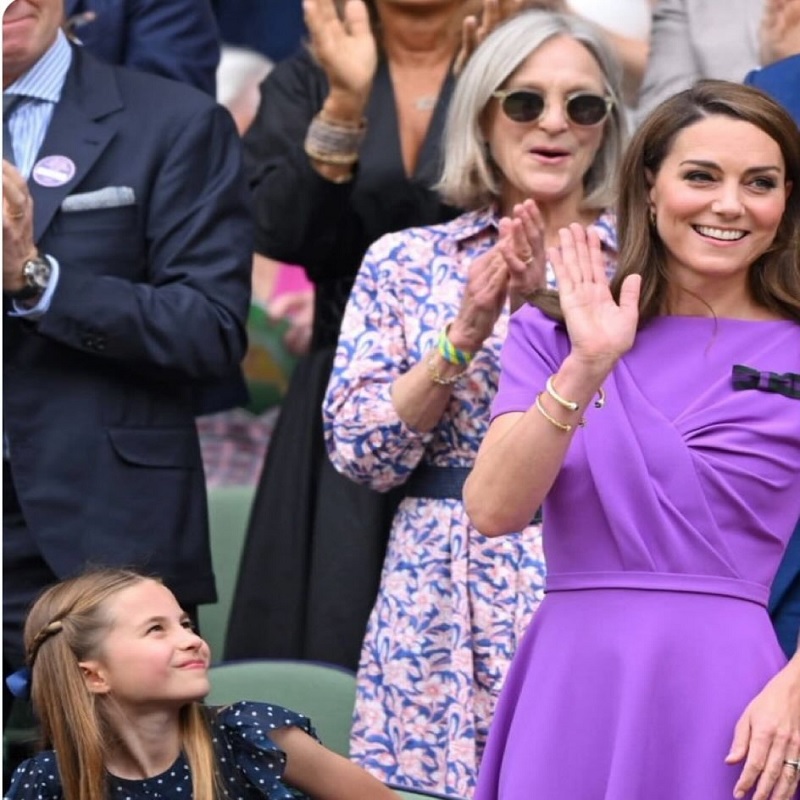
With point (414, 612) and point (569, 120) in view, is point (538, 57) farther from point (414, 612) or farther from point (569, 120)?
point (414, 612)

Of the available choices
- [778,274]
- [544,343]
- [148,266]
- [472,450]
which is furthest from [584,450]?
[148,266]

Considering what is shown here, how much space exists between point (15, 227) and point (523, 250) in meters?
0.97

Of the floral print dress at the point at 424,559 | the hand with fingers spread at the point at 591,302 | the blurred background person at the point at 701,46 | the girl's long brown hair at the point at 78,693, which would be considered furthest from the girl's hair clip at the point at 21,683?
the blurred background person at the point at 701,46

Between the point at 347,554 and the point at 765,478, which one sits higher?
the point at 765,478

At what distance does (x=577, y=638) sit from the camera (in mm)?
3109

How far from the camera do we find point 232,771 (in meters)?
3.48

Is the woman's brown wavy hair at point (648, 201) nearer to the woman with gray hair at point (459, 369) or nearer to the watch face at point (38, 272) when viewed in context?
the woman with gray hair at point (459, 369)

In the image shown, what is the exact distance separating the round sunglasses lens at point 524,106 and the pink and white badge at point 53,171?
0.90 metres

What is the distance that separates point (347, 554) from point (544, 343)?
1451mm

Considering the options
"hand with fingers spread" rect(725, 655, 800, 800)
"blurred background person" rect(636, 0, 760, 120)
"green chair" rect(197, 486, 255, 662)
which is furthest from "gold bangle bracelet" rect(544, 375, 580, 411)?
"green chair" rect(197, 486, 255, 662)

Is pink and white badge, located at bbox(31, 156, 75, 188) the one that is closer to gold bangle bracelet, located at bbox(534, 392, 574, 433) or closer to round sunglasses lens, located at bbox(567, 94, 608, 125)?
round sunglasses lens, located at bbox(567, 94, 608, 125)

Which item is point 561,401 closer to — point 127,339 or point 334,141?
point 127,339

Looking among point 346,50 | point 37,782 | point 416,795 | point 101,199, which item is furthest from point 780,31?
point 37,782

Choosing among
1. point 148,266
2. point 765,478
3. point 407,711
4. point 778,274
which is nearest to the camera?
point 765,478
